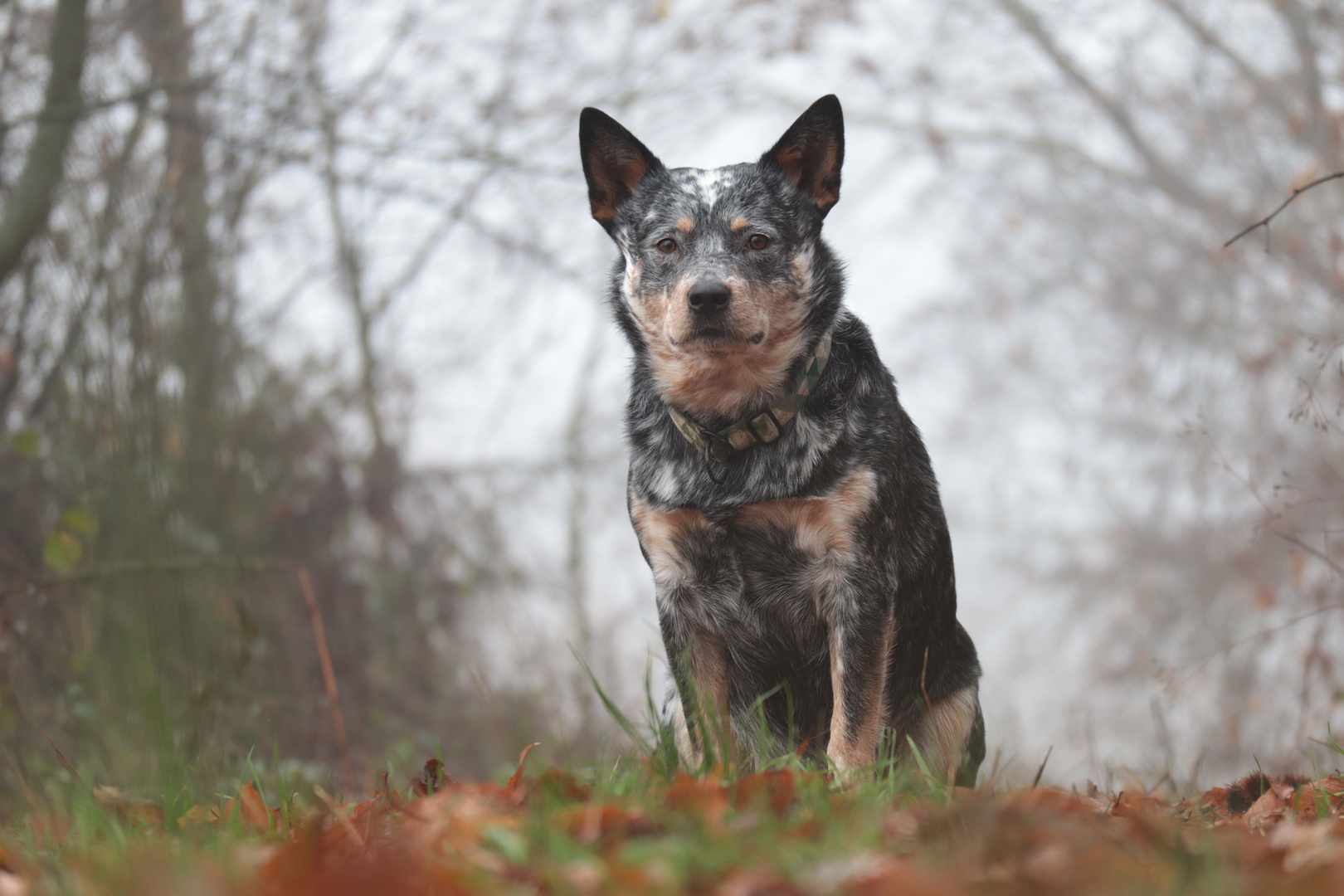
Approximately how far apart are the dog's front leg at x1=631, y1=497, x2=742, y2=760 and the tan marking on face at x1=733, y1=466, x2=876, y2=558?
0.12m

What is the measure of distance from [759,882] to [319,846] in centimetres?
75

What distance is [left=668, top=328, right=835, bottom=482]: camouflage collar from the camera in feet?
8.97

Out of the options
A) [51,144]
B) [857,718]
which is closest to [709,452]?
[857,718]

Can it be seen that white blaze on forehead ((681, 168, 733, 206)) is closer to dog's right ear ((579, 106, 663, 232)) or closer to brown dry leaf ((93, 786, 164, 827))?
dog's right ear ((579, 106, 663, 232))

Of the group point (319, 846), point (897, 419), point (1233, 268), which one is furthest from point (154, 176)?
point (1233, 268)

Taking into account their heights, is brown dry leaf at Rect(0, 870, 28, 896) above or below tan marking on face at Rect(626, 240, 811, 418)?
below

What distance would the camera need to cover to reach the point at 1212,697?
8000 mm

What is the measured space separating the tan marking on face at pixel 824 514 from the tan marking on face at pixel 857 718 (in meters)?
0.22

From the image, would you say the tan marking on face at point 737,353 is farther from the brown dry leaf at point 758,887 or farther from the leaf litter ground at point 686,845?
the brown dry leaf at point 758,887

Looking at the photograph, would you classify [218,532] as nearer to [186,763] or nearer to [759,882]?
[186,763]

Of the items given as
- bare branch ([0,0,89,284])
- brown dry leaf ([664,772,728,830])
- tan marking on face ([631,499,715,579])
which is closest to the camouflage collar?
tan marking on face ([631,499,715,579])

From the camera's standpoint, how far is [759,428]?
2.73 m

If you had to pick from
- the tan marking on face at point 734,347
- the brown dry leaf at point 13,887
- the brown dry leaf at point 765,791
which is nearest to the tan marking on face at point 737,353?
the tan marking on face at point 734,347

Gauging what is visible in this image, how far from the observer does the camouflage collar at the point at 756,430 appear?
2734 millimetres
